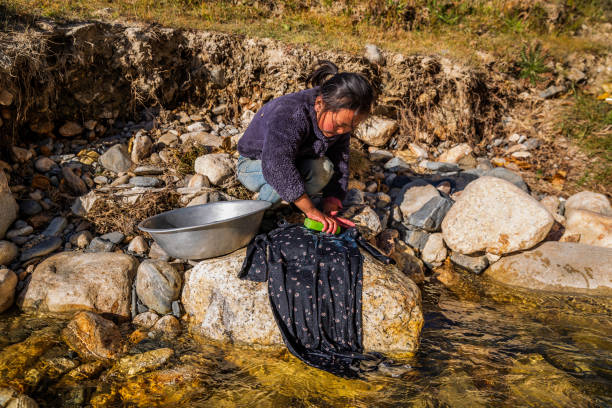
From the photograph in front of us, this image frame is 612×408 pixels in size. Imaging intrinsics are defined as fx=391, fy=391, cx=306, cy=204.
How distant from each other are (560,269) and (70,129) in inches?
225

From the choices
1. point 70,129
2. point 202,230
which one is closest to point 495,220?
point 202,230

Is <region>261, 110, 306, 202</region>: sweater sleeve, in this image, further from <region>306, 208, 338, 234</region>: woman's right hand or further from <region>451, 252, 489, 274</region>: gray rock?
<region>451, 252, 489, 274</region>: gray rock

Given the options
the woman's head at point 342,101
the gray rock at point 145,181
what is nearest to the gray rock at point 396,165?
the woman's head at point 342,101

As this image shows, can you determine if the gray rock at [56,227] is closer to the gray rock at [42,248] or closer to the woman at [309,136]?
the gray rock at [42,248]

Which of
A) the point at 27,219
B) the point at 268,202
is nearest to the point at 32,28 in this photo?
the point at 27,219

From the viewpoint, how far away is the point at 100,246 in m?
3.75

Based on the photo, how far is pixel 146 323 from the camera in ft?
10.6

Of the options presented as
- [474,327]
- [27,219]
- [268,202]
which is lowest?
[474,327]

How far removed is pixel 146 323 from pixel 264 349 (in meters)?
1.06

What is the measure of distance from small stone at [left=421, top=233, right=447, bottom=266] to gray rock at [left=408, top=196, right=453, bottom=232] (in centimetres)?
15

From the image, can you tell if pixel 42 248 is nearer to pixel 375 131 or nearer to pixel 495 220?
pixel 375 131

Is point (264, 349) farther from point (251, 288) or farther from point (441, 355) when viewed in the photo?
point (441, 355)

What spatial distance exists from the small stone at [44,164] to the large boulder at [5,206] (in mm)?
675

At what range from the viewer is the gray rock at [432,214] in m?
4.37
